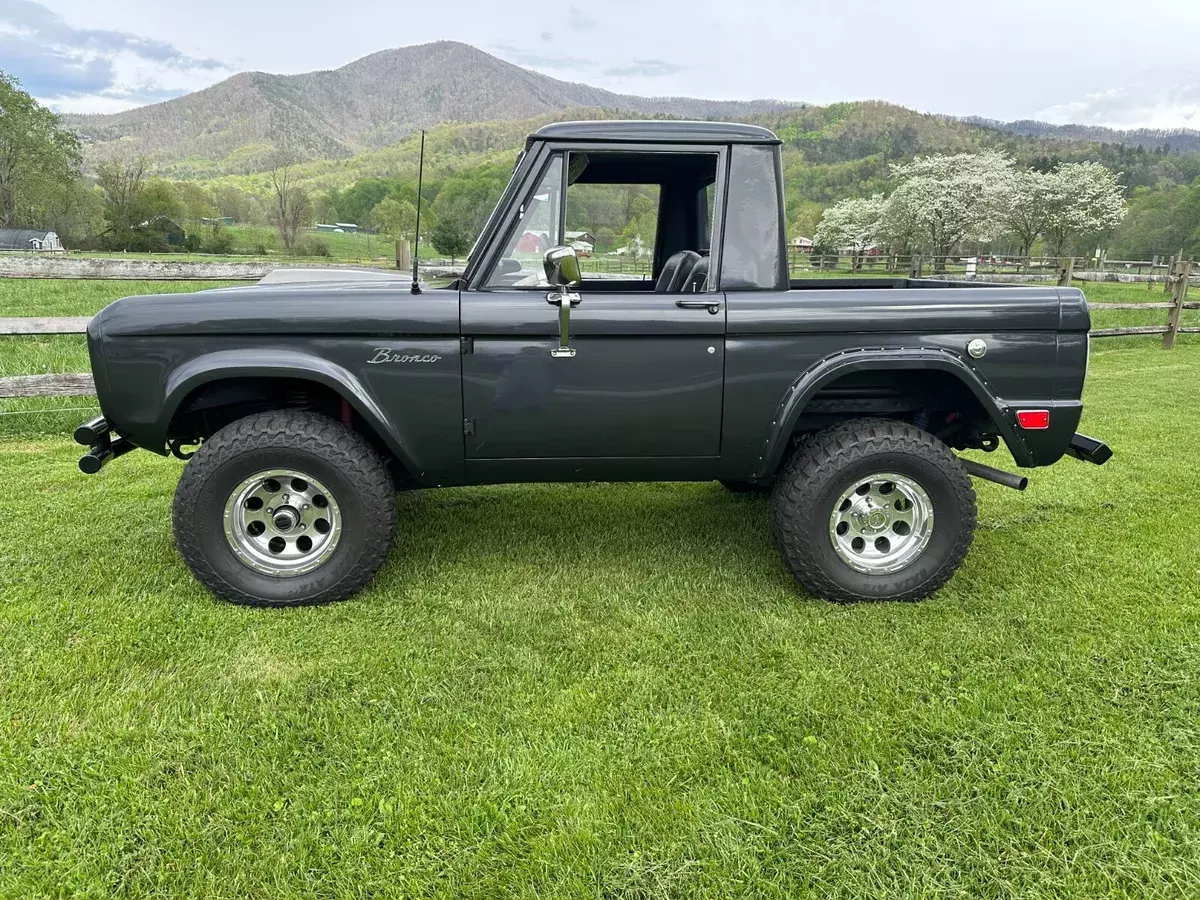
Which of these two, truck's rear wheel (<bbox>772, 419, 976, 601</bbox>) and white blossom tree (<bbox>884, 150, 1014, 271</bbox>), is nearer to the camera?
truck's rear wheel (<bbox>772, 419, 976, 601</bbox>)

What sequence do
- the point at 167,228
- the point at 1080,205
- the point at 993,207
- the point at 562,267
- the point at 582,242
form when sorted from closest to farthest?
1. the point at 562,267
2. the point at 582,242
3. the point at 1080,205
4. the point at 993,207
5. the point at 167,228

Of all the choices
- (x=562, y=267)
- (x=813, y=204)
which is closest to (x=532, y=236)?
(x=562, y=267)

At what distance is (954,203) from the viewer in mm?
45344

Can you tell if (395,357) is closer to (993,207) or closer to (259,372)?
(259,372)

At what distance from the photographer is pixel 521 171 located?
3.10m

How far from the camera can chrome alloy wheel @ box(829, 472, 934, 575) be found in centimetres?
323

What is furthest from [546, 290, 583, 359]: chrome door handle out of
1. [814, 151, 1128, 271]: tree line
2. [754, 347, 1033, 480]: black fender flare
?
[814, 151, 1128, 271]: tree line

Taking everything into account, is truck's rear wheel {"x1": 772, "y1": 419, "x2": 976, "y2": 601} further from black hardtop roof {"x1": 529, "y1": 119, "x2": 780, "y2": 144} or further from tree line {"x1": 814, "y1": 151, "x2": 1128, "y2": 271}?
tree line {"x1": 814, "y1": 151, "x2": 1128, "y2": 271}

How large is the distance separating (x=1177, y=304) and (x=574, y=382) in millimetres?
12489

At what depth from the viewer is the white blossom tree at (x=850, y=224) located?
5355 centimetres

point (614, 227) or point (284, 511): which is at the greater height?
point (614, 227)

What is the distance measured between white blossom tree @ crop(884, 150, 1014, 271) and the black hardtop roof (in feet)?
151

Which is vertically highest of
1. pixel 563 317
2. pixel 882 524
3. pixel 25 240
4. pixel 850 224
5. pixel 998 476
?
pixel 850 224

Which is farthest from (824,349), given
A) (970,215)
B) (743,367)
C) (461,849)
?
A: (970,215)
